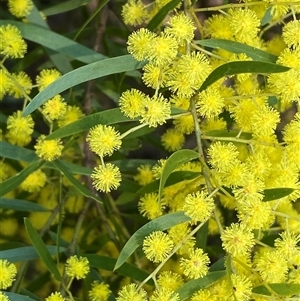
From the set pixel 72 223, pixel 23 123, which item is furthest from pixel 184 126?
pixel 72 223

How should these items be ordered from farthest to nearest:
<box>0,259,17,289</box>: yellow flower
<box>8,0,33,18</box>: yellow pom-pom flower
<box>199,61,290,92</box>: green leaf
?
<box>8,0,33,18</box>: yellow pom-pom flower, <box>0,259,17,289</box>: yellow flower, <box>199,61,290,92</box>: green leaf

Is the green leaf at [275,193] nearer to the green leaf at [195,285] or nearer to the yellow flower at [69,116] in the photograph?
the green leaf at [195,285]

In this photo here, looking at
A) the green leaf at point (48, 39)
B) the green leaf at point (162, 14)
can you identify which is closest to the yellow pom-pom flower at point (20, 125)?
the green leaf at point (48, 39)

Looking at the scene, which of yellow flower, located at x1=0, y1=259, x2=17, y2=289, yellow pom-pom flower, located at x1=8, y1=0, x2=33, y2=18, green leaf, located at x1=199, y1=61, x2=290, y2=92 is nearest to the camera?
green leaf, located at x1=199, y1=61, x2=290, y2=92

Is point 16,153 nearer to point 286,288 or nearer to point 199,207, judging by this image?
point 199,207

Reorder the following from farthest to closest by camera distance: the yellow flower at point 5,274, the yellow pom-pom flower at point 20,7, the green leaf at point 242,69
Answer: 1. the yellow pom-pom flower at point 20,7
2. the yellow flower at point 5,274
3. the green leaf at point 242,69

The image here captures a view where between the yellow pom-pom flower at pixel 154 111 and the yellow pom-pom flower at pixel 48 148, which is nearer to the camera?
the yellow pom-pom flower at pixel 154 111

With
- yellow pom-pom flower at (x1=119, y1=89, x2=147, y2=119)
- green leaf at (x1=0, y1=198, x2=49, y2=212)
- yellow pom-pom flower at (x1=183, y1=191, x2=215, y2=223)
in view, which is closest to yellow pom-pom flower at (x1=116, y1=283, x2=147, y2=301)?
yellow pom-pom flower at (x1=183, y1=191, x2=215, y2=223)

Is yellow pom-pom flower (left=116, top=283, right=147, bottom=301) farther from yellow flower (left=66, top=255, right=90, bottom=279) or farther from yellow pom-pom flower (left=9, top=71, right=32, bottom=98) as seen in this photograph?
yellow pom-pom flower (left=9, top=71, right=32, bottom=98)
